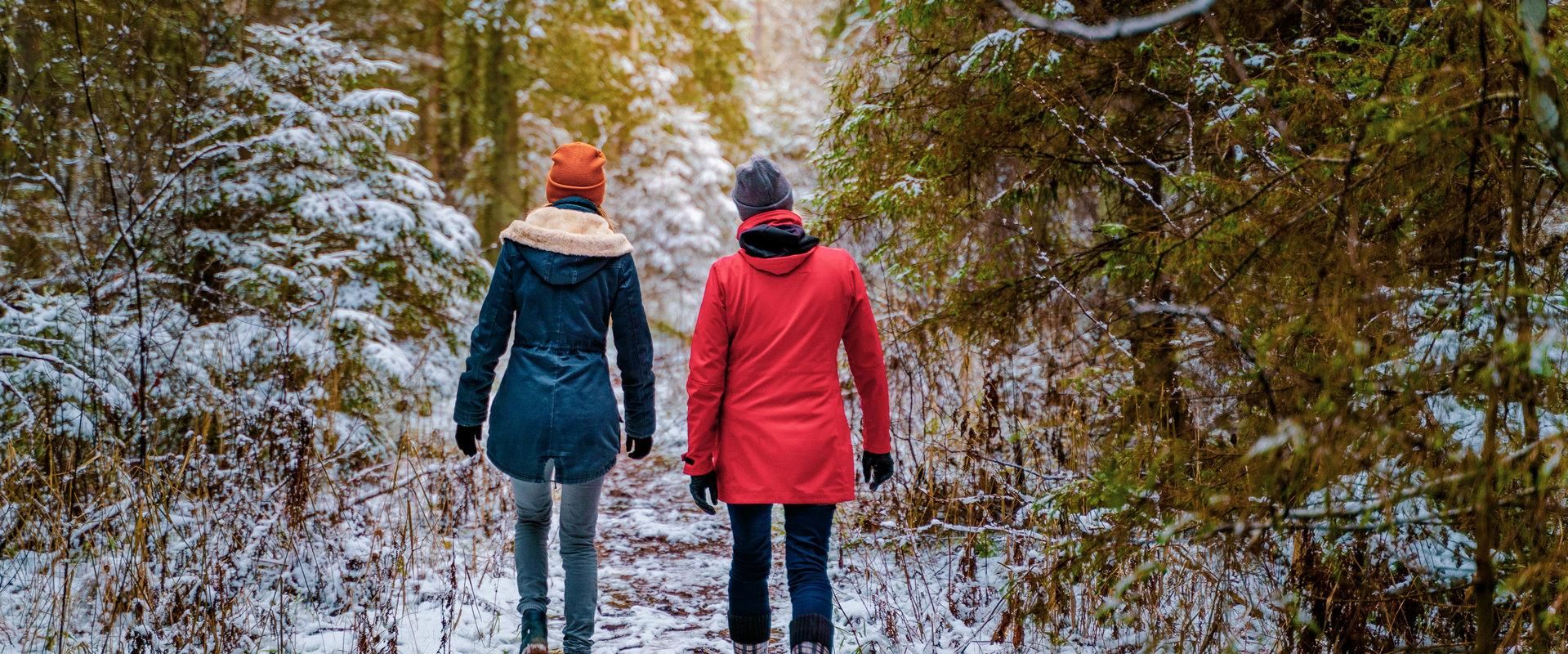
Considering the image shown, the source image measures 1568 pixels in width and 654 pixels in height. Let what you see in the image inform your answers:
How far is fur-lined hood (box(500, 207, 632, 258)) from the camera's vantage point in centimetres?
336

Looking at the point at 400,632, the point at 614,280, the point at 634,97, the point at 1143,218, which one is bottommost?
the point at 400,632

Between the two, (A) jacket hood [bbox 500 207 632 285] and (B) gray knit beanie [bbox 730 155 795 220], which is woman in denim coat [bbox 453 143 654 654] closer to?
(A) jacket hood [bbox 500 207 632 285]

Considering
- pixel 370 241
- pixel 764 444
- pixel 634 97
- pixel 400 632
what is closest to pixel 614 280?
Answer: pixel 764 444

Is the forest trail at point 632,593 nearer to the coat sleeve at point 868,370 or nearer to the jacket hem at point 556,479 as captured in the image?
the jacket hem at point 556,479

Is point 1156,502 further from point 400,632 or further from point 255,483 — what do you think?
point 255,483

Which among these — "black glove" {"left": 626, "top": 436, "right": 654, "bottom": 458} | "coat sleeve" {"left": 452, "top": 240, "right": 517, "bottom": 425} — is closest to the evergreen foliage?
"black glove" {"left": 626, "top": 436, "right": 654, "bottom": 458}

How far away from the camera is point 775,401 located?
10.4 feet

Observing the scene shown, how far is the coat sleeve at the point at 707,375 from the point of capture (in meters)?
3.20

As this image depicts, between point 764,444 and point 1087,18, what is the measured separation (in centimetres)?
261

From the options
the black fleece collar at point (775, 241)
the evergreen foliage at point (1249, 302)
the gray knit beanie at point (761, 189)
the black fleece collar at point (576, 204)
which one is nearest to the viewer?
the evergreen foliage at point (1249, 302)

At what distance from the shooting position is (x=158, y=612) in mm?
3469

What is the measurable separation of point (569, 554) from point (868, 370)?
137cm

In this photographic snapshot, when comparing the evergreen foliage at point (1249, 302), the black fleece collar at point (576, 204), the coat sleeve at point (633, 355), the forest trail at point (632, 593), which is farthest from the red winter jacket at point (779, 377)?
the forest trail at point (632, 593)

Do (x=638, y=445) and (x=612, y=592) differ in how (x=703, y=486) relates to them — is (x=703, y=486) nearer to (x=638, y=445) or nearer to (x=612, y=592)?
(x=638, y=445)
